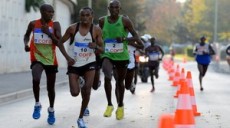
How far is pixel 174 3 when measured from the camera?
378 ft

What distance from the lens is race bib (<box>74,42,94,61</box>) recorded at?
29.7ft

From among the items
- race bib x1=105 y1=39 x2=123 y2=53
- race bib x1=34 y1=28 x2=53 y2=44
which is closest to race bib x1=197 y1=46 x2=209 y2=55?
race bib x1=105 y1=39 x2=123 y2=53

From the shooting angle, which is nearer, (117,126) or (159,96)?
(117,126)

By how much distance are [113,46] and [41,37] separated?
1.47 meters

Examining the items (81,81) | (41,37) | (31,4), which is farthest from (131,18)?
(81,81)

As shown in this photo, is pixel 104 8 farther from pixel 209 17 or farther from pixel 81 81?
pixel 81 81

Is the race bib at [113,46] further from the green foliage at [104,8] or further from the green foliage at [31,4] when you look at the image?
the green foliage at [104,8]

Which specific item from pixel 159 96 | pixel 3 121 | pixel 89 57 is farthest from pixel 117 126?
pixel 159 96

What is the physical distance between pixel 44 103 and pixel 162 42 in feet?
298

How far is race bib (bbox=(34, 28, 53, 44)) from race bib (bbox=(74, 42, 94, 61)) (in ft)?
2.36

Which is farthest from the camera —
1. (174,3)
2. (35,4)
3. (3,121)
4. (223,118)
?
(174,3)

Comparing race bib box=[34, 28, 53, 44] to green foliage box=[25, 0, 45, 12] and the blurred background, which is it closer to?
the blurred background

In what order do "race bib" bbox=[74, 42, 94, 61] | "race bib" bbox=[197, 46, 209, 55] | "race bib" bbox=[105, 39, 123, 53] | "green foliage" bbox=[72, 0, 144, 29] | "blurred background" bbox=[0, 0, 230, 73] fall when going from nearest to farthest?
1. "race bib" bbox=[74, 42, 94, 61]
2. "race bib" bbox=[105, 39, 123, 53]
3. "race bib" bbox=[197, 46, 209, 55]
4. "blurred background" bbox=[0, 0, 230, 73]
5. "green foliage" bbox=[72, 0, 144, 29]

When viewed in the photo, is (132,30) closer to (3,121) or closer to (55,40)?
(55,40)
